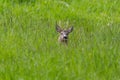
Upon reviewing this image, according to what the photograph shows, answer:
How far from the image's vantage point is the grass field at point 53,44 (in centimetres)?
516

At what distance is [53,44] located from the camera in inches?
248

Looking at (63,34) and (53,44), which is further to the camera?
(63,34)

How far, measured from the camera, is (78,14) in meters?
8.84

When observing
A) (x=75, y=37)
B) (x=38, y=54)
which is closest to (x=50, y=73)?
(x=38, y=54)

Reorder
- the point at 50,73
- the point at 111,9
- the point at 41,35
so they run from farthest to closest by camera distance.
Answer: the point at 111,9 → the point at 41,35 → the point at 50,73

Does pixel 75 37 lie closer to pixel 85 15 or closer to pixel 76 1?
pixel 85 15

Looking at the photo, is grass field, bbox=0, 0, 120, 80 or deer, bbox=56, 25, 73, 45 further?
deer, bbox=56, 25, 73, 45

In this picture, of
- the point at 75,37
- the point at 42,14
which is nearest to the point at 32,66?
the point at 75,37

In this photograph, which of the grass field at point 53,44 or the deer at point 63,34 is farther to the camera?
the deer at point 63,34

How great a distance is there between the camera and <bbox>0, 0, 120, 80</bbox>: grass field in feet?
16.9

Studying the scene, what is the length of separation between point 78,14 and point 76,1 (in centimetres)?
100

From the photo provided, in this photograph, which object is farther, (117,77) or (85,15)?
(85,15)

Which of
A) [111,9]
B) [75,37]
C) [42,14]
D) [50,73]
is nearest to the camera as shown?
[50,73]

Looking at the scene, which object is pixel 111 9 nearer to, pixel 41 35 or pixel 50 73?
pixel 41 35
